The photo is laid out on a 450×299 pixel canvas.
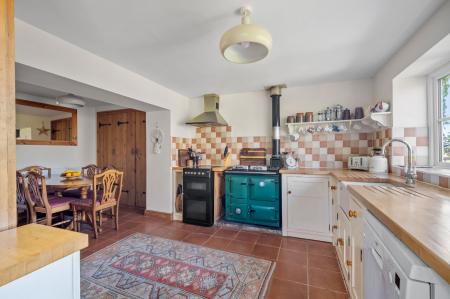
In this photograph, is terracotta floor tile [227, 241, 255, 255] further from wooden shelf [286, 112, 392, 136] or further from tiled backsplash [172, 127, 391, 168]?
wooden shelf [286, 112, 392, 136]

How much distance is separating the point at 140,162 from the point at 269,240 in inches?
110

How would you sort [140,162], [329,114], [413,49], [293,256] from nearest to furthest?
1. [413,49]
2. [293,256]
3. [329,114]
4. [140,162]

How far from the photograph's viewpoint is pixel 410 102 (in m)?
1.97

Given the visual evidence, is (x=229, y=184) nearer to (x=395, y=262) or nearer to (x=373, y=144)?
(x=373, y=144)

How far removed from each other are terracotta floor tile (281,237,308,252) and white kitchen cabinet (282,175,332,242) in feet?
0.30

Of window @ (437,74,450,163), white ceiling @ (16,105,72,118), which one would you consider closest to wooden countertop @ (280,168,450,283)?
window @ (437,74,450,163)

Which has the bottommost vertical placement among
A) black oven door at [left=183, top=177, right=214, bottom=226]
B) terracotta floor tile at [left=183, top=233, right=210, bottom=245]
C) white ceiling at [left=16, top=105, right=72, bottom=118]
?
terracotta floor tile at [left=183, top=233, right=210, bottom=245]

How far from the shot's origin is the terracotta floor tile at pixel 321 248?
6.89 feet

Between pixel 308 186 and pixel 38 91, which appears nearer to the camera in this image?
pixel 308 186

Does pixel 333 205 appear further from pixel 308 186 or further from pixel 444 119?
pixel 444 119

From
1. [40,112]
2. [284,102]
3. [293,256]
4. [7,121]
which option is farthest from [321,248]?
[40,112]

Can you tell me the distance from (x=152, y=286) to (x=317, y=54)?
8.58 ft

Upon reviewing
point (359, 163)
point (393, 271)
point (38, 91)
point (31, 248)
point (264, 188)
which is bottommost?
point (264, 188)

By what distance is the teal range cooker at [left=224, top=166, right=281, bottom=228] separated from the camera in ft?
8.50
